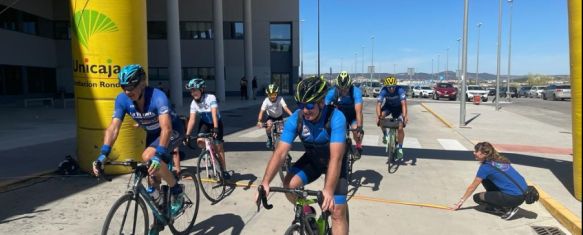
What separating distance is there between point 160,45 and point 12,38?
1253 centimetres

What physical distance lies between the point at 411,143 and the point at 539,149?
3.25m

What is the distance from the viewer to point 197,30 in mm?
40125

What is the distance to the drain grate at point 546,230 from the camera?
542 centimetres

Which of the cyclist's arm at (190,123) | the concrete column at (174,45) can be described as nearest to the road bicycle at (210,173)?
the cyclist's arm at (190,123)

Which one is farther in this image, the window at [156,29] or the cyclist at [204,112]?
the window at [156,29]

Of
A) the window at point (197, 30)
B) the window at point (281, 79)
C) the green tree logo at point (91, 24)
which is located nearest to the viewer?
the green tree logo at point (91, 24)

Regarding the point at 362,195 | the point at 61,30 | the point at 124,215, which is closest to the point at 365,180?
the point at 362,195

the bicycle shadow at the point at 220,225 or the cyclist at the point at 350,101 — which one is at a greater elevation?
the cyclist at the point at 350,101

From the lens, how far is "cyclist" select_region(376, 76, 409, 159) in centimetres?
881

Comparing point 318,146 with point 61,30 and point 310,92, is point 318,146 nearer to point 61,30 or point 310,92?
point 310,92

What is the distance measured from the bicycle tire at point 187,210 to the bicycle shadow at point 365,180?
248 cm

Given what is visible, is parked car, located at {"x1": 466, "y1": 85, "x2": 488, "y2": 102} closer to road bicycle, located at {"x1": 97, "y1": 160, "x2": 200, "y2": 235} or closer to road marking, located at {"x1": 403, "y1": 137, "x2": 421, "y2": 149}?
road marking, located at {"x1": 403, "y1": 137, "x2": 421, "y2": 149}

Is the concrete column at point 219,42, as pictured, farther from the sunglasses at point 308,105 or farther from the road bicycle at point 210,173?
the sunglasses at point 308,105

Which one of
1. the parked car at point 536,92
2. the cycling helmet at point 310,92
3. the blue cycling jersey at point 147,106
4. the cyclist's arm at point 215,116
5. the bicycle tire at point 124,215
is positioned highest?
the cycling helmet at point 310,92
